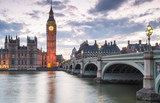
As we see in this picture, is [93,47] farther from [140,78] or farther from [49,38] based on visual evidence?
[140,78]

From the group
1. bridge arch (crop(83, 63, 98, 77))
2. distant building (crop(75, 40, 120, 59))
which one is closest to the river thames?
bridge arch (crop(83, 63, 98, 77))

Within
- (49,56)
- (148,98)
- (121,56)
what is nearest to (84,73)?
(121,56)

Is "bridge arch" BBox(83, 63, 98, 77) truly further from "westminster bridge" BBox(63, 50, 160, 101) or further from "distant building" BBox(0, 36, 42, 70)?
"distant building" BBox(0, 36, 42, 70)

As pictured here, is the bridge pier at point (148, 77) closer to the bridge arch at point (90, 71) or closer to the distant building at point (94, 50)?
the bridge arch at point (90, 71)

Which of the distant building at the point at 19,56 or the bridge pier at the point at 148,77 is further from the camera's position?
the distant building at the point at 19,56

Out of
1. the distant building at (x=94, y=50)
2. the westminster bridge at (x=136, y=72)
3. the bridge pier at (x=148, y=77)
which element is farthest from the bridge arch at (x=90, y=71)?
the distant building at (x=94, y=50)

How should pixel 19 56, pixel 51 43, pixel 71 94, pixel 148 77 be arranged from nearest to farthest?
pixel 148 77 → pixel 71 94 → pixel 19 56 → pixel 51 43

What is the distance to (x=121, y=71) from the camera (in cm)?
4484

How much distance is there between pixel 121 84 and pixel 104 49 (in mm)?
132621

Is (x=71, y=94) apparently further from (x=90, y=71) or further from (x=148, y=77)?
(x=90, y=71)

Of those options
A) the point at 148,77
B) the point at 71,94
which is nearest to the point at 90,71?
the point at 71,94

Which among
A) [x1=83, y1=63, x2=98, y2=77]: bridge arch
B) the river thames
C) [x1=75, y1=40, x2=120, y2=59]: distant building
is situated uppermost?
[x1=75, y1=40, x2=120, y2=59]: distant building

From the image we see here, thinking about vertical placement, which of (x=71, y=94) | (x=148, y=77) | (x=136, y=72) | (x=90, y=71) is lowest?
(x=71, y=94)

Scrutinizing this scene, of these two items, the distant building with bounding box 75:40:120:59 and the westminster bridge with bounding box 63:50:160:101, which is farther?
the distant building with bounding box 75:40:120:59
